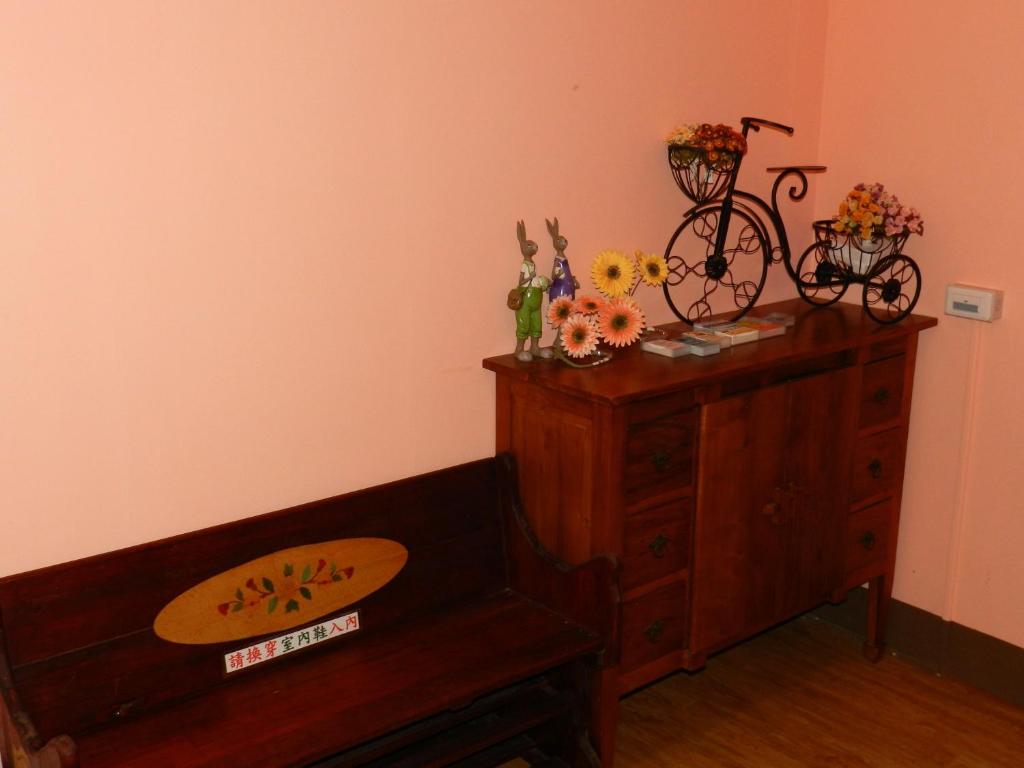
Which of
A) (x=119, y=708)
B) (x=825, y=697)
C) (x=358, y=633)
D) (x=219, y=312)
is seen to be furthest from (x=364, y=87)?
(x=825, y=697)

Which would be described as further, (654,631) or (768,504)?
(768,504)

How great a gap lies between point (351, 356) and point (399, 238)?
28cm

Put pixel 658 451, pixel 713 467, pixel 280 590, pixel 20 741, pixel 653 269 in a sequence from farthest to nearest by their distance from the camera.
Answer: pixel 653 269 < pixel 713 467 < pixel 658 451 < pixel 280 590 < pixel 20 741

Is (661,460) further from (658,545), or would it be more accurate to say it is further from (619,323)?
(619,323)

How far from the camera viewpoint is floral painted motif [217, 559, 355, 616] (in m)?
2.20

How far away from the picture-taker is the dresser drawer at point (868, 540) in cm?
300

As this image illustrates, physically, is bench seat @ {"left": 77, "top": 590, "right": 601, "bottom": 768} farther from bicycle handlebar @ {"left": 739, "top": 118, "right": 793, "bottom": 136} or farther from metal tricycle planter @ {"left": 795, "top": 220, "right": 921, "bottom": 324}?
bicycle handlebar @ {"left": 739, "top": 118, "right": 793, "bottom": 136}

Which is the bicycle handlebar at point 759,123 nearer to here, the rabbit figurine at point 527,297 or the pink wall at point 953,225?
the pink wall at point 953,225

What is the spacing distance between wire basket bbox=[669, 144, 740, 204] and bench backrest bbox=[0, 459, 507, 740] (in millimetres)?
970

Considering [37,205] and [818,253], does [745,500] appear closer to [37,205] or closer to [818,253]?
[818,253]

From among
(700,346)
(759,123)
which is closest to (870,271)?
(759,123)

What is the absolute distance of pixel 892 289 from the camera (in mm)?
2969

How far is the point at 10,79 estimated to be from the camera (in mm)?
1827

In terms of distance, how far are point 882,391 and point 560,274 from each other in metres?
1.02
